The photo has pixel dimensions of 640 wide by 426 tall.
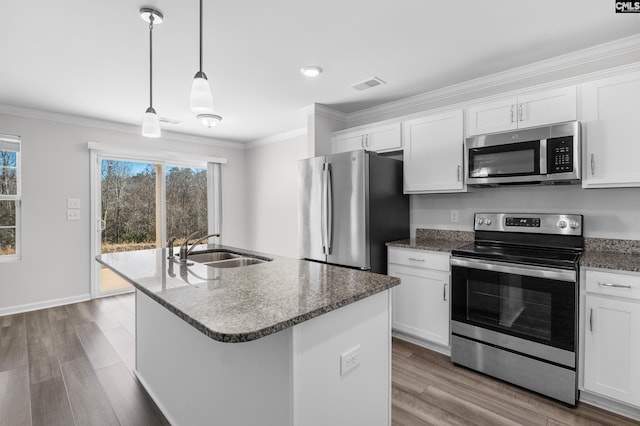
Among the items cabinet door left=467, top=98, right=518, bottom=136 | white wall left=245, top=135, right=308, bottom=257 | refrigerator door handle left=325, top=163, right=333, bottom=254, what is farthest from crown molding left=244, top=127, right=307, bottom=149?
cabinet door left=467, top=98, right=518, bottom=136

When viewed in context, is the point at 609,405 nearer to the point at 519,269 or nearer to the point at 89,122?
the point at 519,269

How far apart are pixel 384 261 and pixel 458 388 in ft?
3.94

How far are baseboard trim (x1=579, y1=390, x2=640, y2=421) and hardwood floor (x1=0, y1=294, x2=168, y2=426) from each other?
263cm

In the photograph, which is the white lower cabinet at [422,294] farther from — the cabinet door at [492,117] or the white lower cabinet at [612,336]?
the cabinet door at [492,117]

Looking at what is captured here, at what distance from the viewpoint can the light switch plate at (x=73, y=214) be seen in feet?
13.3

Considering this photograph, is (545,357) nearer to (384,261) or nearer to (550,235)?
(550,235)

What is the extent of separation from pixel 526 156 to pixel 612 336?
1.30 metres

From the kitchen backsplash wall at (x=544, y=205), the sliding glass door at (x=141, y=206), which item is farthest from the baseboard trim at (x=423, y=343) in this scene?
the sliding glass door at (x=141, y=206)

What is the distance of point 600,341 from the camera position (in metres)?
1.93

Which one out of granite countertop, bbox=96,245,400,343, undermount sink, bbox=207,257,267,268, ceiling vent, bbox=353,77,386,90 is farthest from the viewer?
ceiling vent, bbox=353,77,386,90

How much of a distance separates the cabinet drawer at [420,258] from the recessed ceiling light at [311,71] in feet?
5.68

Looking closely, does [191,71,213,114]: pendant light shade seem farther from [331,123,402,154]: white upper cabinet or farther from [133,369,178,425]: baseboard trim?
[331,123,402,154]: white upper cabinet

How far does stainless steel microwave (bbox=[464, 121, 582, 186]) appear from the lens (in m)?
2.23

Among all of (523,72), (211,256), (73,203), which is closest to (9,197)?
(73,203)
